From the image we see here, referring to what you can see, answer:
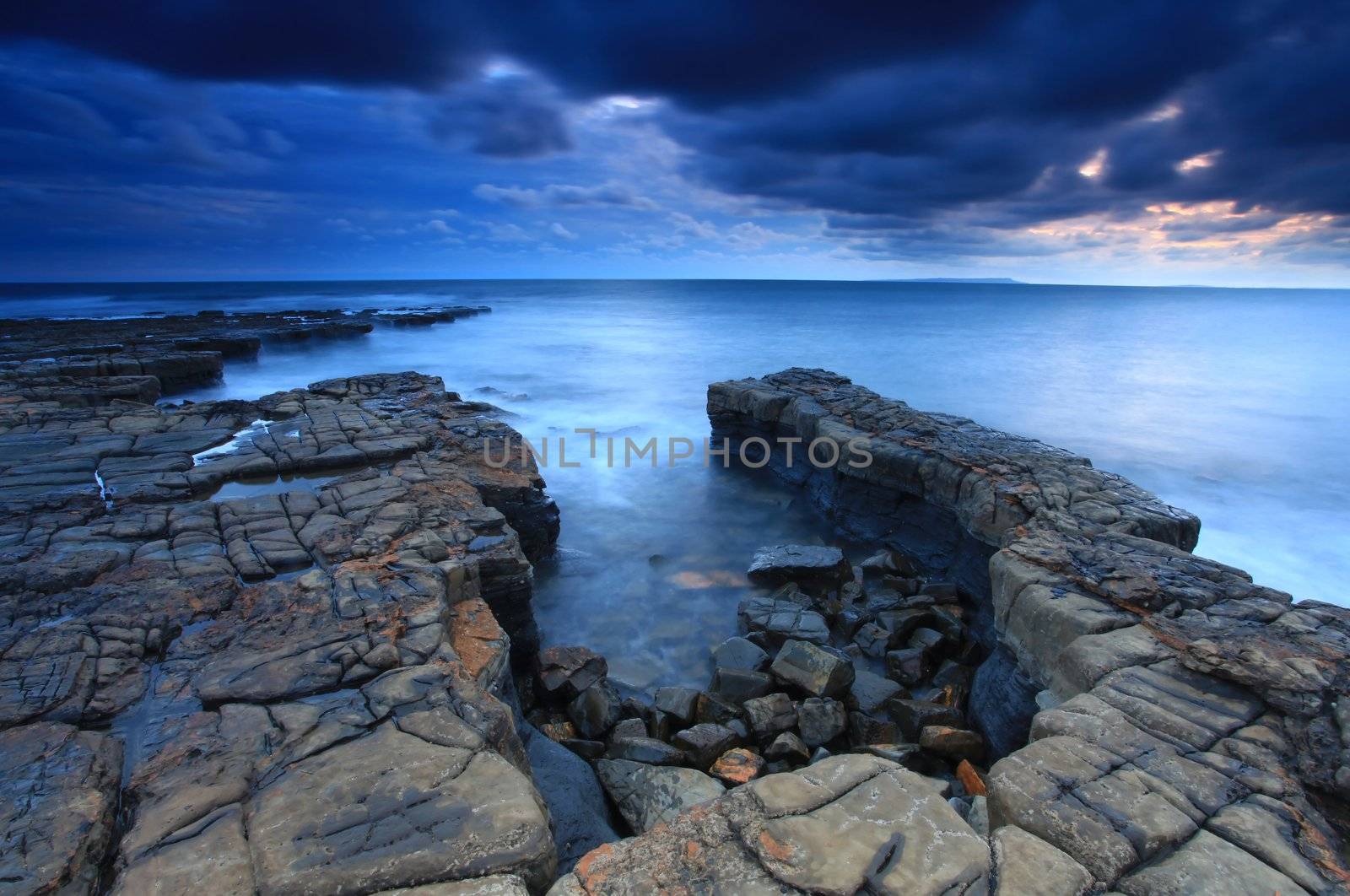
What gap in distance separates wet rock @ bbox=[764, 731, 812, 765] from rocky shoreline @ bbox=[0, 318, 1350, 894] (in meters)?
0.03

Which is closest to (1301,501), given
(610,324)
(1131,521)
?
(1131,521)

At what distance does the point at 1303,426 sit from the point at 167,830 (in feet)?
68.7

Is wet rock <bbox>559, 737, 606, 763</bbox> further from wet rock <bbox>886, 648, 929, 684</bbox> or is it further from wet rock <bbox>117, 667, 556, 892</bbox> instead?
wet rock <bbox>886, 648, 929, 684</bbox>

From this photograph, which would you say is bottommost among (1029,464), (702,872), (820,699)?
(820,699)

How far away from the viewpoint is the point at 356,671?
385cm

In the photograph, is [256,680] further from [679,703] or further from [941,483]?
[941,483]

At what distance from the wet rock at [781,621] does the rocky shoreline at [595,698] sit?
0.04 m

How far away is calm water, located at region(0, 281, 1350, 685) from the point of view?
8.09m

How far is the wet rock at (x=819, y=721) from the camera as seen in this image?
5.33 metres

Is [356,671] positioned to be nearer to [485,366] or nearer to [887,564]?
[887,564]

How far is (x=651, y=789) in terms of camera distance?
465 cm

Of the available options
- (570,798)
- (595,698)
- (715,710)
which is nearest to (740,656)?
(715,710)

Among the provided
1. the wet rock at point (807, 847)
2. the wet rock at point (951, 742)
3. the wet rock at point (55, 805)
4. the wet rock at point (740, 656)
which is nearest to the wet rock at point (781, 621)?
the wet rock at point (740, 656)

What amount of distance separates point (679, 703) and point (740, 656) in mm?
996
